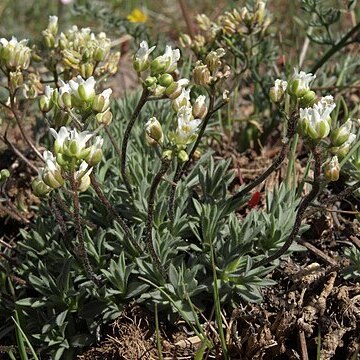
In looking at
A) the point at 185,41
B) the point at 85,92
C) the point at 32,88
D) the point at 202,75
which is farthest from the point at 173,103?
the point at 185,41

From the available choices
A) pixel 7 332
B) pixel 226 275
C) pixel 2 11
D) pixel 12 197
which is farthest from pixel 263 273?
pixel 2 11

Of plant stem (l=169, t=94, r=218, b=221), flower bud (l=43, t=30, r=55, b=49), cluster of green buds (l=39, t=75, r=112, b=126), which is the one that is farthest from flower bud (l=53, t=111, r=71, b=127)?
flower bud (l=43, t=30, r=55, b=49)

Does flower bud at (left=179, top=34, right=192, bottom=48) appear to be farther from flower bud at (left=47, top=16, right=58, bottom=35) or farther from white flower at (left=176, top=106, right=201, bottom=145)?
white flower at (left=176, top=106, right=201, bottom=145)

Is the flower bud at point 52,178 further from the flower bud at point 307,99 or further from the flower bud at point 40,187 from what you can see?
the flower bud at point 307,99

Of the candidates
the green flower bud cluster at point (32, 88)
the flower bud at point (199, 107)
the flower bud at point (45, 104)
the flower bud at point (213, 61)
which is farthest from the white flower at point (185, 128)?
the green flower bud cluster at point (32, 88)

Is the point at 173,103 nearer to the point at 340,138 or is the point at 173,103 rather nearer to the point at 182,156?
the point at 182,156

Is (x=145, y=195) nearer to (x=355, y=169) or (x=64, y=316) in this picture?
(x=64, y=316)
